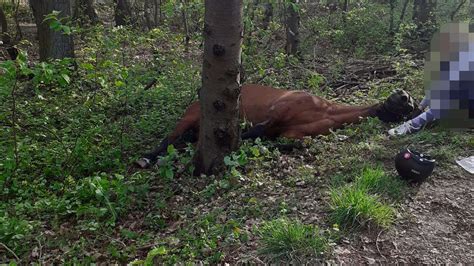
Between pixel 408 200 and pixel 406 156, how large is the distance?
1.16 ft

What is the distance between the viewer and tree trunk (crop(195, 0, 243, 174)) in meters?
4.05

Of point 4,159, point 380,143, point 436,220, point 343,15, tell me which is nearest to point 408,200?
point 436,220

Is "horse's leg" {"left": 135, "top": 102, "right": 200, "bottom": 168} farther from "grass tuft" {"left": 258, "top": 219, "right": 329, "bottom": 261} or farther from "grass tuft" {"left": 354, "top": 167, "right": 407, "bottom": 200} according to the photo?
"grass tuft" {"left": 258, "top": 219, "right": 329, "bottom": 261}

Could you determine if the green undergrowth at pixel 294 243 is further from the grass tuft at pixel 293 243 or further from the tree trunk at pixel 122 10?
the tree trunk at pixel 122 10

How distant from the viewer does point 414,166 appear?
153 inches

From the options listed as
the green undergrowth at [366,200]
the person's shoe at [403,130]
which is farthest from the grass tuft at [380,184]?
the person's shoe at [403,130]

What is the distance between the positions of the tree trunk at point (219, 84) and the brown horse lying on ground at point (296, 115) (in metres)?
0.93

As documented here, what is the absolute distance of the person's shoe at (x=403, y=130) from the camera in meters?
5.14

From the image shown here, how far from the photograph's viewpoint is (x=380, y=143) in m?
4.91

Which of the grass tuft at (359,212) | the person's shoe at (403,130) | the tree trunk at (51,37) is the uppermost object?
the tree trunk at (51,37)

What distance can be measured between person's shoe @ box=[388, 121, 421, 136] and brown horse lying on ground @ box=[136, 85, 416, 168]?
0.28 metres

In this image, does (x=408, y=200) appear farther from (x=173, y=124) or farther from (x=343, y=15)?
(x=343, y=15)

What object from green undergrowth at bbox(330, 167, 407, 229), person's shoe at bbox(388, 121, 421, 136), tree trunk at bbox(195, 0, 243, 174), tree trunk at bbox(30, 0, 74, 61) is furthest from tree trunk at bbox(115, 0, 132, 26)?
green undergrowth at bbox(330, 167, 407, 229)

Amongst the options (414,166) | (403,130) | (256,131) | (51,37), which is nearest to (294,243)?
(414,166)
